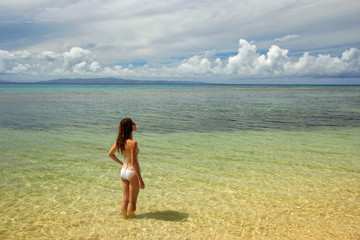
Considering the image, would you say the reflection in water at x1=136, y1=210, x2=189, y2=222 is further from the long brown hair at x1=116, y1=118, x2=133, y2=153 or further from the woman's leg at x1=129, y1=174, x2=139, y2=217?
the long brown hair at x1=116, y1=118, x2=133, y2=153

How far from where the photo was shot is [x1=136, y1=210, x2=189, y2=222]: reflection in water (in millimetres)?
6281

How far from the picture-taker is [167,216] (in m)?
6.43

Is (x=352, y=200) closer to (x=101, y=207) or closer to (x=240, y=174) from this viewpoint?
(x=240, y=174)

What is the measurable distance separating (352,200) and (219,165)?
452 centimetres

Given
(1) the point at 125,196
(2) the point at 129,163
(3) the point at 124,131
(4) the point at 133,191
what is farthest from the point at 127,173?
(3) the point at 124,131

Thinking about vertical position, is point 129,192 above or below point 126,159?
below

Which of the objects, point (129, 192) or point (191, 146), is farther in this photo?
point (191, 146)

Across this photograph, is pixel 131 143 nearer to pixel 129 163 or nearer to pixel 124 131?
pixel 124 131

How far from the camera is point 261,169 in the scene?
9797 mm

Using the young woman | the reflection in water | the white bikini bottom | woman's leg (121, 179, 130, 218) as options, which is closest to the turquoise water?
the reflection in water

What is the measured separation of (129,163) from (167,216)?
1.76 metres

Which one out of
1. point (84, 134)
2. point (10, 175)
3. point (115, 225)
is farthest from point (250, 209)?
point (84, 134)

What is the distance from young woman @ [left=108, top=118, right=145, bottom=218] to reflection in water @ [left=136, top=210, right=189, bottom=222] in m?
0.35

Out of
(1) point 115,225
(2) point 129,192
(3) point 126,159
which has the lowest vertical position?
(1) point 115,225
